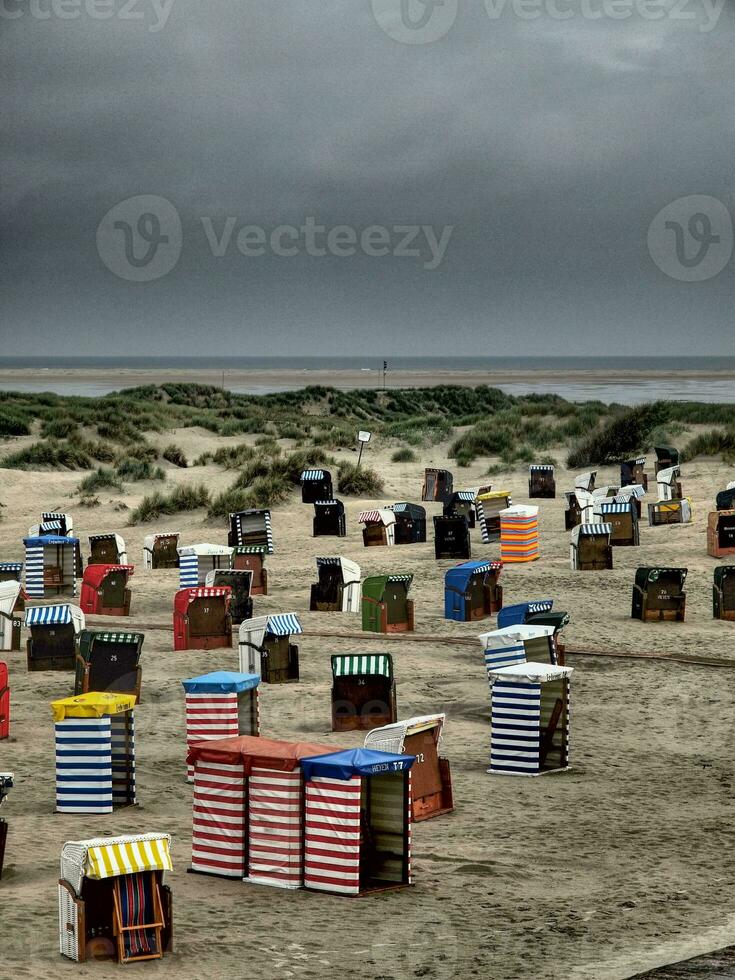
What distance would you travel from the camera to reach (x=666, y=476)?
3412 centimetres

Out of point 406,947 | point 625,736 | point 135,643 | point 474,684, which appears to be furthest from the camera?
point 474,684

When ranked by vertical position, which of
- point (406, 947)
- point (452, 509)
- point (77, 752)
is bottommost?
point (406, 947)

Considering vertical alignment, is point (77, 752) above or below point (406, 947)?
above

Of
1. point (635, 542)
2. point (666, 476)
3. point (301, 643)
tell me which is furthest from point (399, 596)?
point (666, 476)

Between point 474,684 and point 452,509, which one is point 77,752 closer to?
point 474,684

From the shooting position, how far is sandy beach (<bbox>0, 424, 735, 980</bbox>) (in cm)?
870

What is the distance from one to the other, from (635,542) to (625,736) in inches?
523

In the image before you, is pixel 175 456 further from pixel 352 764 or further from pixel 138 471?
pixel 352 764

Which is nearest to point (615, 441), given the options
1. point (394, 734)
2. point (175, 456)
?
point (175, 456)

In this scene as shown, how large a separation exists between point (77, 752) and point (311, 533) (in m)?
19.8

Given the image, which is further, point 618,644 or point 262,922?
point 618,644

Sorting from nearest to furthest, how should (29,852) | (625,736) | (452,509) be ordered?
(29,852) < (625,736) < (452,509)

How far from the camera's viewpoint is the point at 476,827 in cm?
1155

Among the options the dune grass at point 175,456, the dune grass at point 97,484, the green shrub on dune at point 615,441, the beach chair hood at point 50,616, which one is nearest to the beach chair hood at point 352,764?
the beach chair hood at point 50,616
